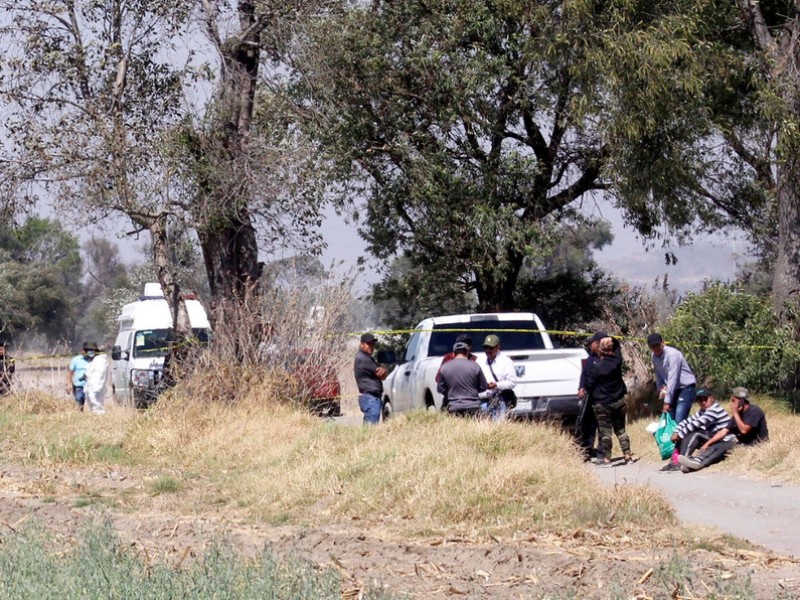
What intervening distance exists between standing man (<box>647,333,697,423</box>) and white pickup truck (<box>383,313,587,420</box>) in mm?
1171

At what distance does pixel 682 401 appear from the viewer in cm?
1497

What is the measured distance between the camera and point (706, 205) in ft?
76.8

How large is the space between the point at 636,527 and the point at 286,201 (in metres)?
12.1

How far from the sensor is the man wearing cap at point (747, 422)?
46.1ft

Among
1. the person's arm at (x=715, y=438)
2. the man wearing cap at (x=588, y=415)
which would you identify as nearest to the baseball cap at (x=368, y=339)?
the man wearing cap at (x=588, y=415)

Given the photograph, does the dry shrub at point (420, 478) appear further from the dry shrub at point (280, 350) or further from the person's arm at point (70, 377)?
the person's arm at point (70, 377)

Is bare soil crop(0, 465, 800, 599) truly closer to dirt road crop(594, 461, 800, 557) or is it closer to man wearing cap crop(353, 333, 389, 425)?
dirt road crop(594, 461, 800, 557)

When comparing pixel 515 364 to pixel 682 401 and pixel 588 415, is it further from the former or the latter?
pixel 682 401

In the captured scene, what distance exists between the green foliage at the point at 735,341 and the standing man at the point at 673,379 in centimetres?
216

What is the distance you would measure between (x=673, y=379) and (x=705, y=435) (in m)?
0.91

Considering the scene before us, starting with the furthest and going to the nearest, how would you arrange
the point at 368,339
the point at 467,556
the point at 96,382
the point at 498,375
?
the point at 96,382 < the point at 368,339 < the point at 498,375 < the point at 467,556

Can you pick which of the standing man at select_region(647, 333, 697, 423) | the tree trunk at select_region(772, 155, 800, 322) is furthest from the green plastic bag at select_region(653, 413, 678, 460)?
the tree trunk at select_region(772, 155, 800, 322)

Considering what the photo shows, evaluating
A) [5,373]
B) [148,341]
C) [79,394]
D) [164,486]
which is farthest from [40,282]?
[164,486]

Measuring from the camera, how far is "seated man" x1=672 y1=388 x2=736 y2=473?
45.5 feet
